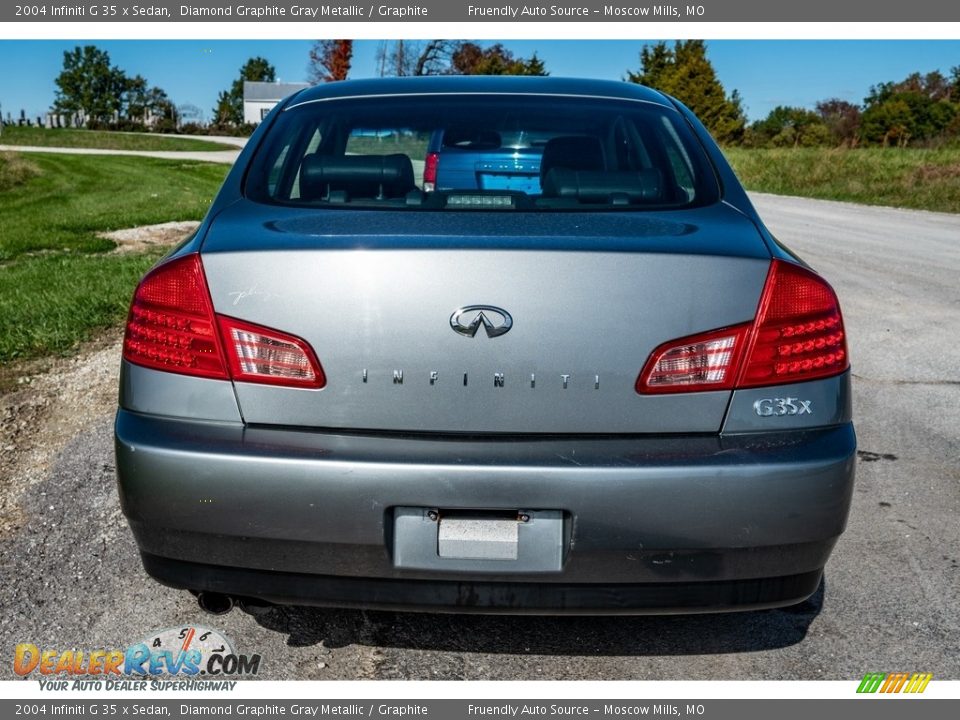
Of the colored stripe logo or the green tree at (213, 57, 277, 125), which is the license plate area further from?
the green tree at (213, 57, 277, 125)

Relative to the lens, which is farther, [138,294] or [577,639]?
→ [577,639]

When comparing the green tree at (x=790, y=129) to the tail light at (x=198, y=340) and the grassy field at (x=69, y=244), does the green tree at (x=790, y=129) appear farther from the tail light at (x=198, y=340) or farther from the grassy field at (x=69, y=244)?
the tail light at (x=198, y=340)

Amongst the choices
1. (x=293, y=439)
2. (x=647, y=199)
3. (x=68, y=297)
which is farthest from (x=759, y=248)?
(x=68, y=297)

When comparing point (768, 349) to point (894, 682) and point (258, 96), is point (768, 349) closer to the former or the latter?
point (894, 682)

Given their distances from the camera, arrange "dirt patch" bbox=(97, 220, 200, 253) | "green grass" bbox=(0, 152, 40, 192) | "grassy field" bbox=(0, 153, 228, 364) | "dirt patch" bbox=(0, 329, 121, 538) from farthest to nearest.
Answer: "green grass" bbox=(0, 152, 40, 192)
"dirt patch" bbox=(97, 220, 200, 253)
"grassy field" bbox=(0, 153, 228, 364)
"dirt patch" bbox=(0, 329, 121, 538)

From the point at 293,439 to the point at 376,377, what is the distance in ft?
0.78

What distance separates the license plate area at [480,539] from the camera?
7.23 feet

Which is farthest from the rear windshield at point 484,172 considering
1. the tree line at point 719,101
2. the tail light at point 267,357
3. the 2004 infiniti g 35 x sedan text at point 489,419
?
the tree line at point 719,101

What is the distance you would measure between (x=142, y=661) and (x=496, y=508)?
3.85 ft

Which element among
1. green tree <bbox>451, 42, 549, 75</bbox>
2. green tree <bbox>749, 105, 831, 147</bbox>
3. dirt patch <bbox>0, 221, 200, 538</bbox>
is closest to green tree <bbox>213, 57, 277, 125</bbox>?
green tree <bbox>451, 42, 549, 75</bbox>

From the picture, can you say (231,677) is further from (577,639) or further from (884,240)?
(884,240)

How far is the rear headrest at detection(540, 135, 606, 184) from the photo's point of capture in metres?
3.37

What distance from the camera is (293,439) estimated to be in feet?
7.42

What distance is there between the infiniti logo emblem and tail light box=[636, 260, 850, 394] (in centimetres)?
34
